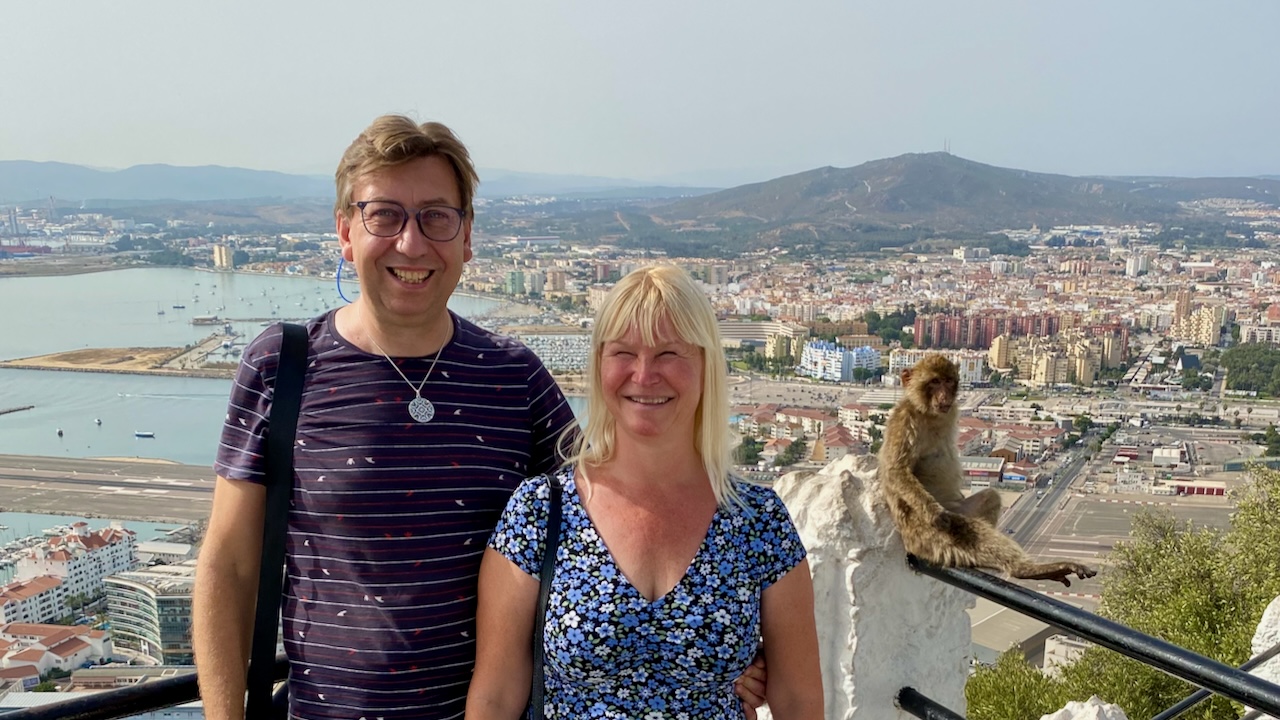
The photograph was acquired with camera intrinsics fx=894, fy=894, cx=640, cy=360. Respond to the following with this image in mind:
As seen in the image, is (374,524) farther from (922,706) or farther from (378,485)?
(922,706)

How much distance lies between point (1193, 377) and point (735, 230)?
36479mm

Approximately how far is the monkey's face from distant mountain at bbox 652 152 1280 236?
68.2m

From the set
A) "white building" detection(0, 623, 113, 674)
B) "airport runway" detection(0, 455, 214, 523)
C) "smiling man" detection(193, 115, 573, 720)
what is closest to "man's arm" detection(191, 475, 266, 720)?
"smiling man" detection(193, 115, 573, 720)

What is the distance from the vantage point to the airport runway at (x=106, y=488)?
71.8 feet

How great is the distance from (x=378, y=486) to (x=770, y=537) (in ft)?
1.95

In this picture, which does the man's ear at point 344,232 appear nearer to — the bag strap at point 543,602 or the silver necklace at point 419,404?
the silver necklace at point 419,404

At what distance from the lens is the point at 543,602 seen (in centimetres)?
128

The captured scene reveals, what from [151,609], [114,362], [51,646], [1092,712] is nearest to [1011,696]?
[1092,712]

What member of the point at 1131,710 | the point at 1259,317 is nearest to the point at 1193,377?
the point at 1259,317

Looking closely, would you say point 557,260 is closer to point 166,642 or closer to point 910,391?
point 166,642

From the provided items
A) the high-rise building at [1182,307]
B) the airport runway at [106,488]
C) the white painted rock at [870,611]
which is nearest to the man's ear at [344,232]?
the white painted rock at [870,611]

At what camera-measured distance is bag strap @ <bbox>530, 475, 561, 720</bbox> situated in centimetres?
128

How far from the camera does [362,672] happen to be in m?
1.33

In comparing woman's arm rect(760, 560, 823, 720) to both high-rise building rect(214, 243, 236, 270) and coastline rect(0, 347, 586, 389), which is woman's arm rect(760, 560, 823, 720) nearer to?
coastline rect(0, 347, 586, 389)
